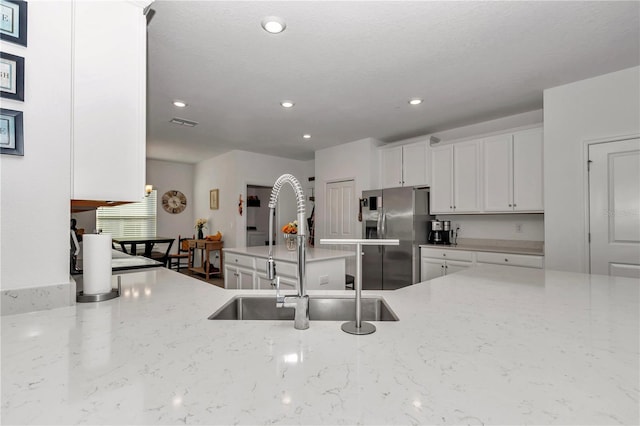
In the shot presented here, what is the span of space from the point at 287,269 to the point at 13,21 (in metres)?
2.15

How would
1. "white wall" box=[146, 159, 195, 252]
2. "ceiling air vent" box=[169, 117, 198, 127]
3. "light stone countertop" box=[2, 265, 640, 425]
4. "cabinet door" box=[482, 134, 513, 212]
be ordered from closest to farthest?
1. "light stone countertop" box=[2, 265, 640, 425]
2. "cabinet door" box=[482, 134, 513, 212]
3. "ceiling air vent" box=[169, 117, 198, 127]
4. "white wall" box=[146, 159, 195, 252]

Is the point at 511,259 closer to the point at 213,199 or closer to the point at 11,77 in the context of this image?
the point at 11,77

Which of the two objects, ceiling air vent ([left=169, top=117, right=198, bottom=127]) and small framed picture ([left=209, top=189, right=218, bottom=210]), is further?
small framed picture ([left=209, top=189, right=218, bottom=210])

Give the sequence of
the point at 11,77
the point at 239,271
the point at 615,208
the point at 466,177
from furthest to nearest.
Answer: the point at 466,177
the point at 239,271
the point at 615,208
the point at 11,77

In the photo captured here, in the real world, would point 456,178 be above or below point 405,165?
below

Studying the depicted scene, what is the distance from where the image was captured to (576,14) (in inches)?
74.1

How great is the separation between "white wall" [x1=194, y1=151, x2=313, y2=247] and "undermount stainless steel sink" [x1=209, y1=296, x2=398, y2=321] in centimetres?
448

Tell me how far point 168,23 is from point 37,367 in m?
2.10

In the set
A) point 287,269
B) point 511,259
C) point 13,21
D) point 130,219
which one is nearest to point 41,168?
point 13,21

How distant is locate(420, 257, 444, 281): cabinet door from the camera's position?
12.4 ft

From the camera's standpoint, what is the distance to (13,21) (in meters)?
1.07

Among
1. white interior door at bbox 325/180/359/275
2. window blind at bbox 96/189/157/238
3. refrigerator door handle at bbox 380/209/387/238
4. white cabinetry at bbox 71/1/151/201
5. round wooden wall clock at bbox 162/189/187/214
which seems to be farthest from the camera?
round wooden wall clock at bbox 162/189/187/214

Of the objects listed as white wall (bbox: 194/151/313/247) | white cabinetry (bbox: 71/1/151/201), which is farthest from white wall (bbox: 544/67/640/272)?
white wall (bbox: 194/151/313/247)

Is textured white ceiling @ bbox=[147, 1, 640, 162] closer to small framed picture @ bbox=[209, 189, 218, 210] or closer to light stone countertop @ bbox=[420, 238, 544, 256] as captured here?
light stone countertop @ bbox=[420, 238, 544, 256]
